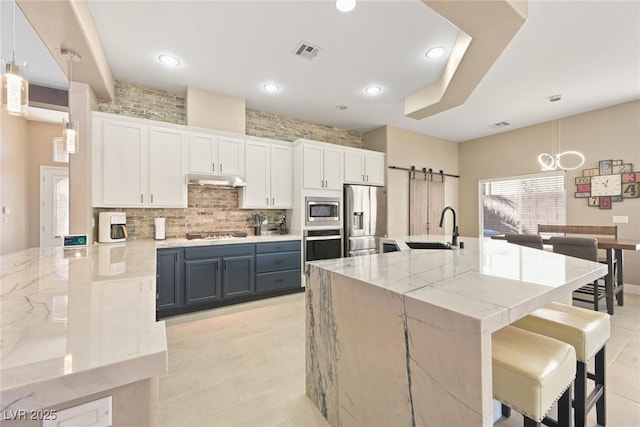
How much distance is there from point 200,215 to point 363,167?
2867 mm

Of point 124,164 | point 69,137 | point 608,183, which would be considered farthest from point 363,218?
point 69,137

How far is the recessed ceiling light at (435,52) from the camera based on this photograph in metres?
2.75

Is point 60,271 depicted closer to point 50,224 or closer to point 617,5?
point 50,224

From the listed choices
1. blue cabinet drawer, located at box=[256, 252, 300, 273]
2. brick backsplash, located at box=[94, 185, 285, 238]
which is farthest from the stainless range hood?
blue cabinet drawer, located at box=[256, 252, 300, 273]

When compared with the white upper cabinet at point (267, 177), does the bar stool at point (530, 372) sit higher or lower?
lower

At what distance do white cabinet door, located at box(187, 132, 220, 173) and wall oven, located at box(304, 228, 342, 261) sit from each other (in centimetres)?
169

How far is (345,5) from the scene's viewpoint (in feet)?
7.09

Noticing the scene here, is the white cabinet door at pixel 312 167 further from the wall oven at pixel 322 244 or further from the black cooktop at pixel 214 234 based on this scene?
the black cooktop at pixel 214 234

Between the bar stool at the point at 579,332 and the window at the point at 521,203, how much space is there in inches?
172

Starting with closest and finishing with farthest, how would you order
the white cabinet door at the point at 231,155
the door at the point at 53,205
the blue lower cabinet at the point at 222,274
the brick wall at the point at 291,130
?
the door at the point at 53,205 < the blue lower cabinet at the point at 222,274 < the white cabinet door at the point at 231,155 < the brick wall at the point at 291,130

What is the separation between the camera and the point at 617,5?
215 centimetres

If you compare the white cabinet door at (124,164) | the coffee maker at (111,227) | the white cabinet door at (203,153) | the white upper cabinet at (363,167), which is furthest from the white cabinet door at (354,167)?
the coffee maker at (111,227)

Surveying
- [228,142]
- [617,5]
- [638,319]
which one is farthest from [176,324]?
[638,319]

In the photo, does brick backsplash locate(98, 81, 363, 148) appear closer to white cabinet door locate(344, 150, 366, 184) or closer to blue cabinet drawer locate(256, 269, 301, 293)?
white cabinet door locate(344, 150, 366, 184)
